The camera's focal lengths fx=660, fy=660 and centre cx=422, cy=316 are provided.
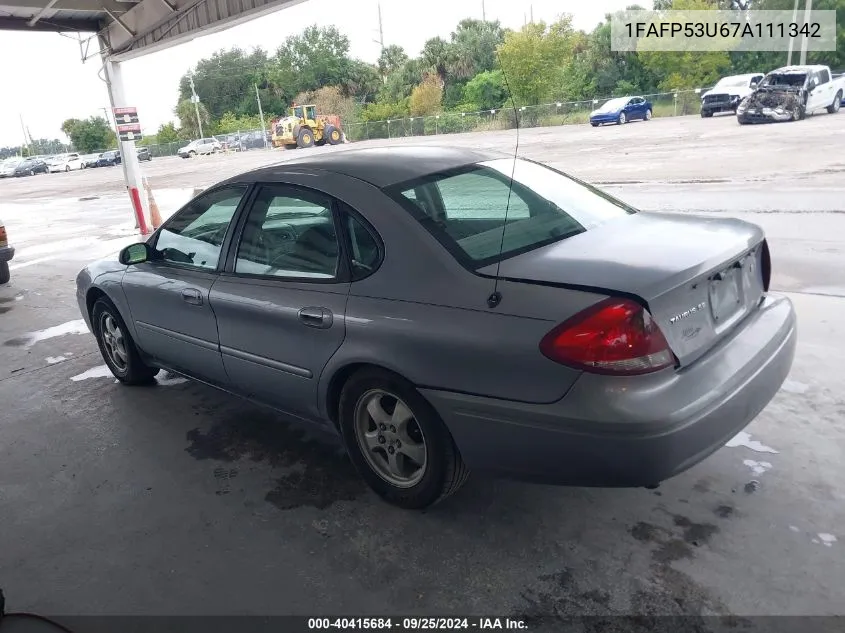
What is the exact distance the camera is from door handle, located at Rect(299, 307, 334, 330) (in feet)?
9.74

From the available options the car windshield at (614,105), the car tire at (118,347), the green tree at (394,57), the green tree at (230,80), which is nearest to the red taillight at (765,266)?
the car tire at (118,347)

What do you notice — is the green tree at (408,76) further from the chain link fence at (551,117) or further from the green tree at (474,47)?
the chain link fence at (551,117)

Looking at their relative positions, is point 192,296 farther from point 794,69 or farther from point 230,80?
point 230,80

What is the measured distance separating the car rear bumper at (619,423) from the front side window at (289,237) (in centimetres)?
91

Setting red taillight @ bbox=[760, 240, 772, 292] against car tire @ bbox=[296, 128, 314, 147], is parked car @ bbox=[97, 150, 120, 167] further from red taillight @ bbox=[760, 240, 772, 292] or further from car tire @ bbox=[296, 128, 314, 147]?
red taillight @ bbox=[760, 240, 772, 292]

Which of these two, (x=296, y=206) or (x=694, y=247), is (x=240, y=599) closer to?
(x=296, y=206)

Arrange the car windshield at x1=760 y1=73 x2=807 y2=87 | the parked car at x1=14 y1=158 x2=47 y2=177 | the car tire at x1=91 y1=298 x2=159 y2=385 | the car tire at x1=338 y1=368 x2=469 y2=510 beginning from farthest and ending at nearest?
1. the parked car at x1=14 y1=158 x2=47 y2=177
2. the car windshield at x1=760 y1=73 x2=807 y2=87
3. the car tire at x1=91 y1=298 x2=159 y2=385
4. the car tire at x1=338 y1=368 x2=469 y2=510

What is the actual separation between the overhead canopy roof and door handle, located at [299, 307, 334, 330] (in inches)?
413

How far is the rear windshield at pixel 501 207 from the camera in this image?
2.82 meters

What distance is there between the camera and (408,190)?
9.98ft

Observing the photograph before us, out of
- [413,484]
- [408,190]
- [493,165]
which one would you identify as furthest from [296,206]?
[413,484]

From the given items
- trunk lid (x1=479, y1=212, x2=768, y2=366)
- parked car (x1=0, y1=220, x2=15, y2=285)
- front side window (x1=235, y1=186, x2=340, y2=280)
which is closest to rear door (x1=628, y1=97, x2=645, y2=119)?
parked car (x1=0, y1=220, x2=15, y2=285)

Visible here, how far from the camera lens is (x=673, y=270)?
244cm

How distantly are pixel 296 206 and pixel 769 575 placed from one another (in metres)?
2.58
